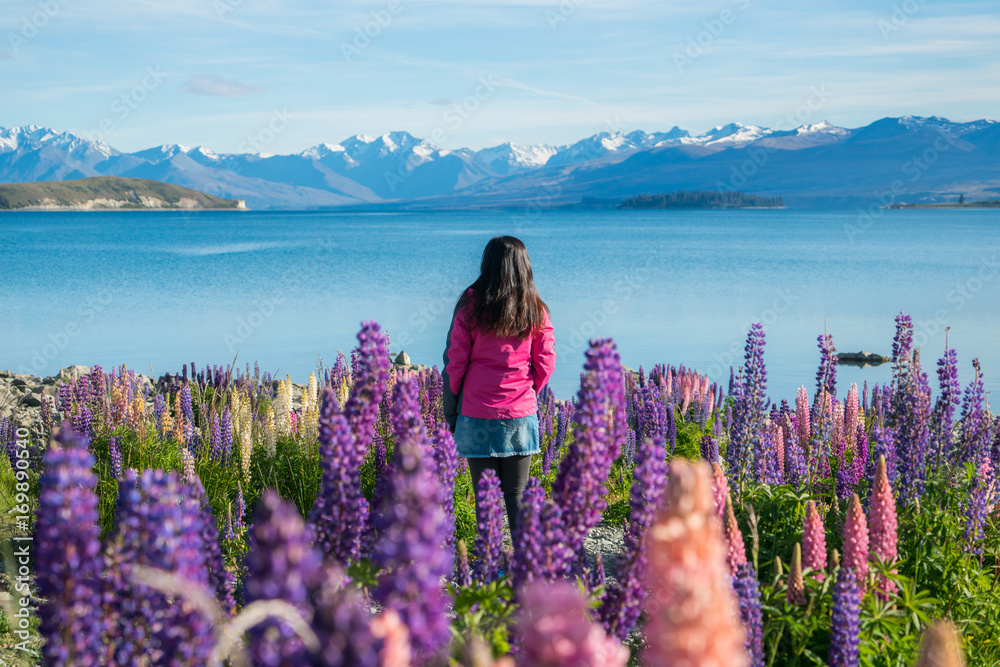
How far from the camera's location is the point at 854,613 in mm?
3713

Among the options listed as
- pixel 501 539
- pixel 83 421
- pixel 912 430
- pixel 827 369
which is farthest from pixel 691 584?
pixel 83 421

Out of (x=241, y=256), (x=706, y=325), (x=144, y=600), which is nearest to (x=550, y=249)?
(x=241, y=256)

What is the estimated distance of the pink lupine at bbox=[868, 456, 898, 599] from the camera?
4480mm

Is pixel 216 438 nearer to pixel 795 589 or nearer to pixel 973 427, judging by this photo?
pixel 795 589

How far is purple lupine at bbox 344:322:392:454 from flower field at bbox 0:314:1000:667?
11 millimetres

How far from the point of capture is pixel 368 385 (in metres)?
3.63

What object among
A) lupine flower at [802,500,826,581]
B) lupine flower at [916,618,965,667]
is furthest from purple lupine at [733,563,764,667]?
lupine flower at [916,618,965,667]

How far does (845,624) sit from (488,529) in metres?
1.70

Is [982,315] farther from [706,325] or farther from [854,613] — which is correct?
[854,613]

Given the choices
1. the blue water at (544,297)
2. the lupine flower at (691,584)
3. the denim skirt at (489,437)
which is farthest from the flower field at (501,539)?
the blue water at (544,297)

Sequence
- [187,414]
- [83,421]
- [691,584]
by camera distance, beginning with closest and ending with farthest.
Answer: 1. [691,584]
2. [83,421]
3. [187,414]

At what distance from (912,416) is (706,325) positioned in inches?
1041

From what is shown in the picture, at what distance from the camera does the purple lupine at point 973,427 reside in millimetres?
6270

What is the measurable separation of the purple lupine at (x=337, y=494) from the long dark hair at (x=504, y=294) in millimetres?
3772
